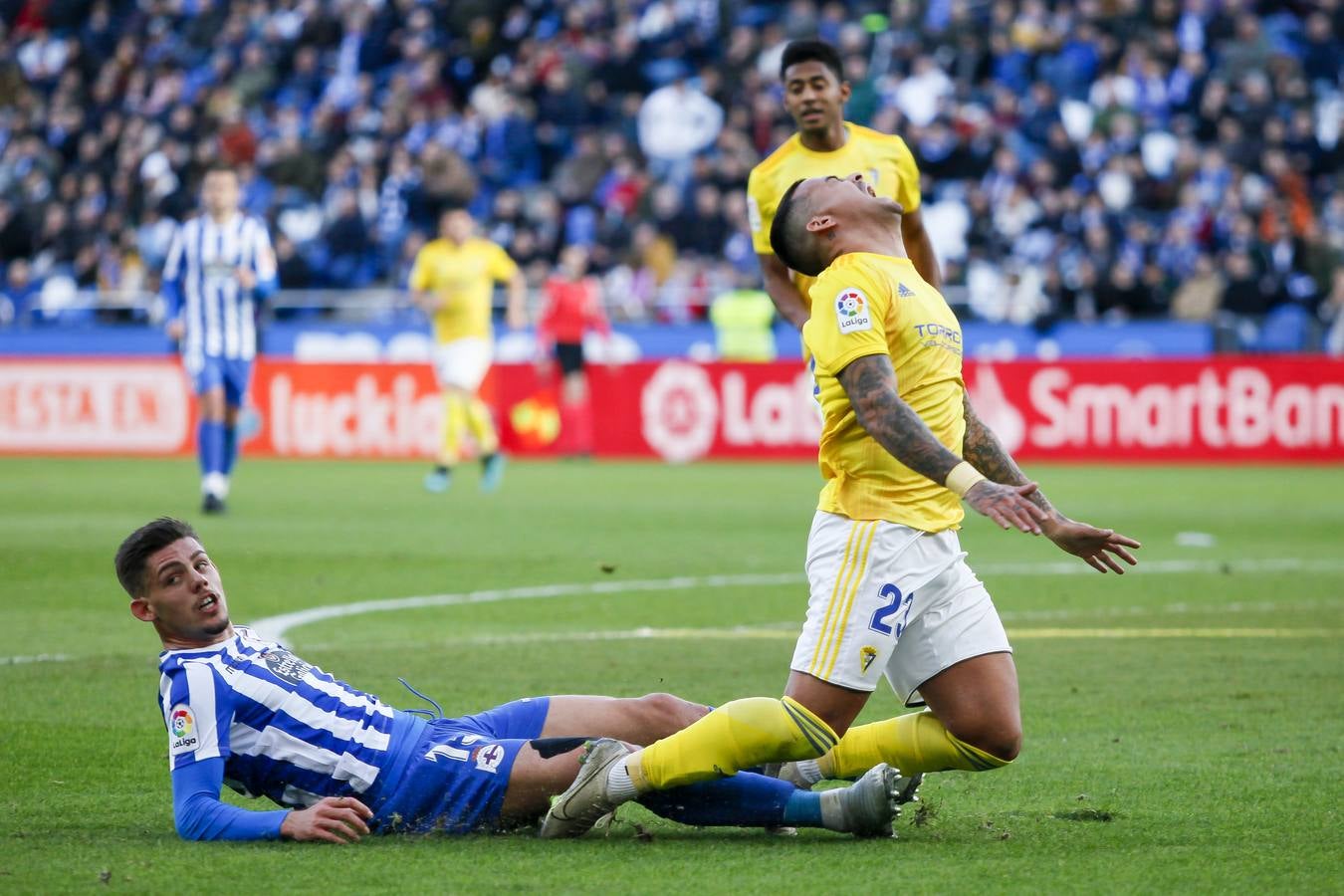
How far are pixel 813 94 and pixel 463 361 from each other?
36.1ft

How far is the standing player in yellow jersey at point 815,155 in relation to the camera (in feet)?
28.6

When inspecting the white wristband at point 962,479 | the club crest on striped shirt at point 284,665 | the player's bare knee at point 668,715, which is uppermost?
the white wristband at point 962,479

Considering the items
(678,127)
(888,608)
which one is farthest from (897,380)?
(678,127)

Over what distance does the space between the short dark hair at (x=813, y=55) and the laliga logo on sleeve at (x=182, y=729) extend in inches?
194

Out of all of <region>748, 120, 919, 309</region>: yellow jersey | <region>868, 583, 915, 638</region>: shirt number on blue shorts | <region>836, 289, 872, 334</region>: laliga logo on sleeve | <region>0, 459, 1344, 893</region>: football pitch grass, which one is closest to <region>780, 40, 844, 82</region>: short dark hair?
<region>748, 120, 919, 309</region>: yellow jersey

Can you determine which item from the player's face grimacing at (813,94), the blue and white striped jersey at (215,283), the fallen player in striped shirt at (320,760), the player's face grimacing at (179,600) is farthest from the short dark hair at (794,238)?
the blue and white striped jersey at (215,283)

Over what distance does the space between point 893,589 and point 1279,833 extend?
1160 millimetres

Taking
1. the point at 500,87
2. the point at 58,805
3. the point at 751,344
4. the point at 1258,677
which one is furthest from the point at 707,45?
the point at 58,805

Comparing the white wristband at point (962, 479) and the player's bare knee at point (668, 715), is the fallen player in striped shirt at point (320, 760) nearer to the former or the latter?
the player's bare knee at point (668, 715)

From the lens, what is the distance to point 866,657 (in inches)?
189

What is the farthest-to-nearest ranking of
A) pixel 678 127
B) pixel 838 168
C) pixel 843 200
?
pixel 678 127
pixel 838 168
pixel 843 200

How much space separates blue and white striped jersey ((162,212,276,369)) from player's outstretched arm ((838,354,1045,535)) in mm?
11619

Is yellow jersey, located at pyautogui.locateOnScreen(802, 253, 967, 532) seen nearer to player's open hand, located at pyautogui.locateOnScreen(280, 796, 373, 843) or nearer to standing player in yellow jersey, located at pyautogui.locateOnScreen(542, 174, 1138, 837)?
standing player in yellow jersey, located at pyautogui.locateOnScreen(542, 174, 1138, 837)

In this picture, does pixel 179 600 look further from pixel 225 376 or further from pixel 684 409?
pixel 684 409
